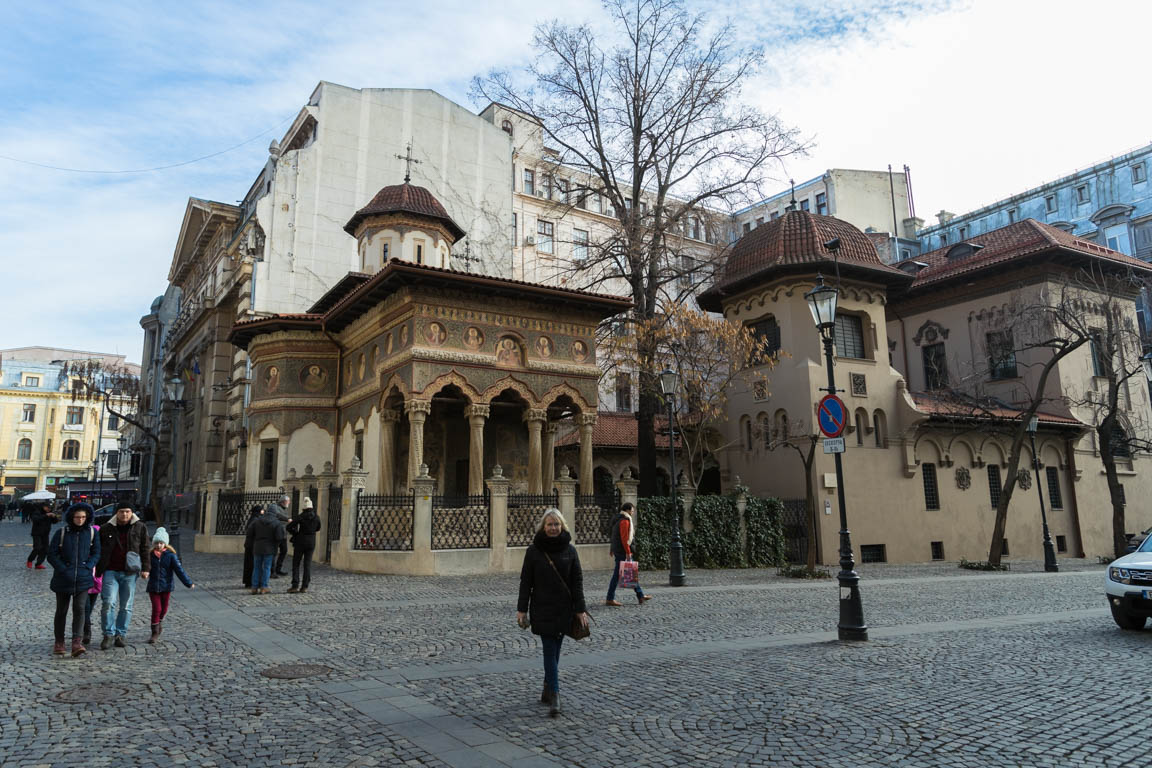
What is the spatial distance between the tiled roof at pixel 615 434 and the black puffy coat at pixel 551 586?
22044 mm

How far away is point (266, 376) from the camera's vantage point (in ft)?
89.0

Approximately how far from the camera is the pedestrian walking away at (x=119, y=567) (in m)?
9.00

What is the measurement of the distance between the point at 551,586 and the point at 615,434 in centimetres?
2524

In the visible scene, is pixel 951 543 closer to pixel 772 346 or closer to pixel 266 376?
pixel 772 346

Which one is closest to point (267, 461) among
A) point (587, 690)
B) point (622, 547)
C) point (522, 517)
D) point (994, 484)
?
point (522, 517)

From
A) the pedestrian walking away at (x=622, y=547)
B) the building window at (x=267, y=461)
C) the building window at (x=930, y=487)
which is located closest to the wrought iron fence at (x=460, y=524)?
the pedestrian walking away at (x=622, y=547)

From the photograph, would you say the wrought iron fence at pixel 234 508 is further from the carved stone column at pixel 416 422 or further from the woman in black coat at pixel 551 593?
the woman in black coat at pixel 551 593

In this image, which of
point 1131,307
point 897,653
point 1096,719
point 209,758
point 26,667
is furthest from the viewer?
point 1131,307

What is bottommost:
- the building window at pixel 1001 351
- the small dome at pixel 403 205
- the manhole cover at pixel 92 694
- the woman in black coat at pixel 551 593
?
the manhole cover at pixel 92 694

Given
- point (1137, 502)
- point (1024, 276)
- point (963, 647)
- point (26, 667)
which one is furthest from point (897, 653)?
point (1137, 502)

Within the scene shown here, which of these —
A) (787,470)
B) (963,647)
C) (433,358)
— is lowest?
(963,647)

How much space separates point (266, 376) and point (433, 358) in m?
9.76

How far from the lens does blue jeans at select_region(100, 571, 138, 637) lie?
29.6ft

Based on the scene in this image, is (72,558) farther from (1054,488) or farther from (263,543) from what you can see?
(1054,488)
